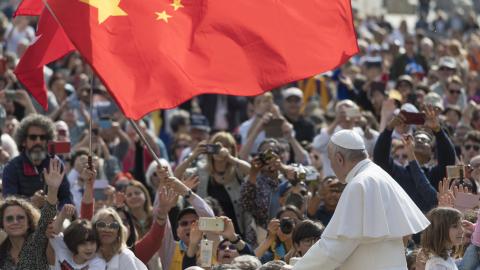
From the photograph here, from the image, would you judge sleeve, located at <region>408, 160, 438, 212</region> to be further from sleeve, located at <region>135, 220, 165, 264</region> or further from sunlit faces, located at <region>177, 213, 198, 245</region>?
sleeve, located at <region>135, 220, 165, 264</region>

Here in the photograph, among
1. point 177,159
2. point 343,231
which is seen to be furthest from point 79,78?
point 343,231

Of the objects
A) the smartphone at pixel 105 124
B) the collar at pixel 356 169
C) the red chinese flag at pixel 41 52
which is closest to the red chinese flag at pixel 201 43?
the red chinese flag at pixel 41 52

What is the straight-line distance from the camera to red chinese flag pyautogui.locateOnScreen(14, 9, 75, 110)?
41.5 ft

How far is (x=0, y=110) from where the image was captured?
17.1 meters

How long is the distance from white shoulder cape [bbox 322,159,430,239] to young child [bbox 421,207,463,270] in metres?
0.97

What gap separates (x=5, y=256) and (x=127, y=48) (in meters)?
1.98

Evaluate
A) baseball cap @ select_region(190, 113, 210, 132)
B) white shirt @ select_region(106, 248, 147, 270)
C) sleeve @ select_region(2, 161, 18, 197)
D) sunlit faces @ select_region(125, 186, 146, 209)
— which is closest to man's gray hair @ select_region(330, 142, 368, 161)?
white shirt @ select_region(106, 248, 147, 270)

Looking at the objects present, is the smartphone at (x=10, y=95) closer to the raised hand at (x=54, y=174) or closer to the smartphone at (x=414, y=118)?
the raised hand at (x=54, y=174)

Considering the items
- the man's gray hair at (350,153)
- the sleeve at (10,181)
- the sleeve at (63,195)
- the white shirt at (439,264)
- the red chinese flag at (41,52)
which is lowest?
the white shirt at (439,264)

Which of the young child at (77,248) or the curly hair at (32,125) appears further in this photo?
the curly hair at (32,125)

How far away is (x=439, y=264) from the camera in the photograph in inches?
431

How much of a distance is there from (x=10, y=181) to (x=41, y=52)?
4.39 feet

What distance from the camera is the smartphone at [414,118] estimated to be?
544 inches

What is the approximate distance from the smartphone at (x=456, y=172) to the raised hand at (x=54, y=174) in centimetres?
317
